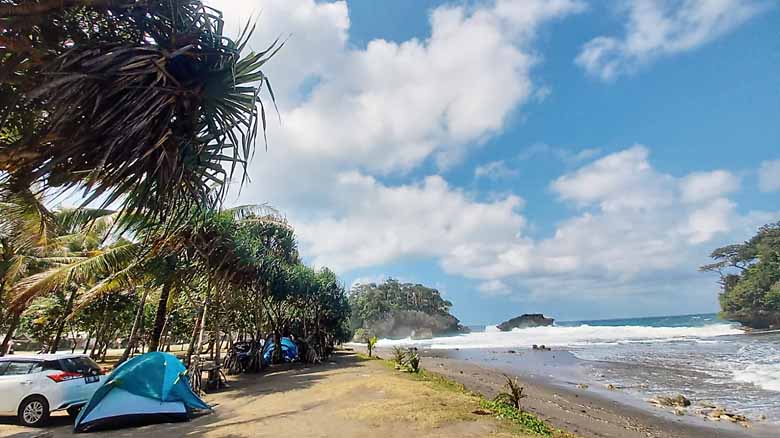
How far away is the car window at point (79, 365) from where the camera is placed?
863 centimetres

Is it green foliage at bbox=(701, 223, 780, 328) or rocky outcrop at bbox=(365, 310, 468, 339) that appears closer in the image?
green foliage at bbox=(701, 223, 780, 328)

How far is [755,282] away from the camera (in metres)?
44.3

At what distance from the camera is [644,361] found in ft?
75.5

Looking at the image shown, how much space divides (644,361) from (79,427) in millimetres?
24697

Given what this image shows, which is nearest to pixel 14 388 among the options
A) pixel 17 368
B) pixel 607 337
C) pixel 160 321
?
pixel 17 368

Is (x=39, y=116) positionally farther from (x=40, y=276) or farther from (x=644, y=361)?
(x=644, y=361)

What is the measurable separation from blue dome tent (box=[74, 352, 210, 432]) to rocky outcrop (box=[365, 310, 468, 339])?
62.5 m

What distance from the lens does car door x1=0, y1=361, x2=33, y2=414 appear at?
8266 millimetres

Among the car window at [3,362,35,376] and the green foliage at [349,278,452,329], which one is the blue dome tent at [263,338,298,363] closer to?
the car window at [3,362,35,376]

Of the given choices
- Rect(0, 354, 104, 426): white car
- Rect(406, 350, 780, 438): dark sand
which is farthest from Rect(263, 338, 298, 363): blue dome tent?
Rect(0, 354, 104, 426): white car

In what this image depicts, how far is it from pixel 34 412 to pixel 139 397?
209 cm

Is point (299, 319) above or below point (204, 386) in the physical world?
above

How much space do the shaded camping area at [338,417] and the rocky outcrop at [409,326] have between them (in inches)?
2373

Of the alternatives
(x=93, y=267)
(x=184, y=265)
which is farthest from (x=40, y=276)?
(x=184, y=265)
